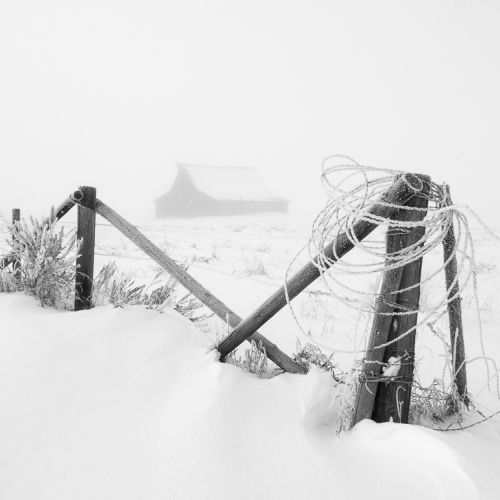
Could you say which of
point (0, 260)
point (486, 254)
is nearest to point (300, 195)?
point (486, 254)

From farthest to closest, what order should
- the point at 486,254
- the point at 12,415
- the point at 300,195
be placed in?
the point at 300,195 < the point at 486,254 < the point at 12,415

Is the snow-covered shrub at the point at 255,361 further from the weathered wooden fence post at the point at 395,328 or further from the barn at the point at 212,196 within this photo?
the barn at the point at 212,196

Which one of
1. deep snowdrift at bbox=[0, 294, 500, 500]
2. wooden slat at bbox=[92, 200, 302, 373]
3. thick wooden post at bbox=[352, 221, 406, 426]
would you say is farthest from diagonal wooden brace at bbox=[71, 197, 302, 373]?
thick wooden post at bbox=[352, 221, 406, 426]

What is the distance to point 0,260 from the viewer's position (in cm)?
337

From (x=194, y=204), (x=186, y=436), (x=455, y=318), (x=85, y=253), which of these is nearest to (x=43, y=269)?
(x=85, y=253)

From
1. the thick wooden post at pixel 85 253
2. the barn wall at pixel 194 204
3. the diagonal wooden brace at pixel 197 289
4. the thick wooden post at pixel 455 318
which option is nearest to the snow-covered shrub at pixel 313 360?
the diagonal wooden brace at pixel 197 289

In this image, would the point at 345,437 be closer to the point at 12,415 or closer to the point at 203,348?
the point at 203,348

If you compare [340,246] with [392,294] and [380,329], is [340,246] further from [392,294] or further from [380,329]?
[380,329]

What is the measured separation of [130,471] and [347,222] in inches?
56.2

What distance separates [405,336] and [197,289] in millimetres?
1407

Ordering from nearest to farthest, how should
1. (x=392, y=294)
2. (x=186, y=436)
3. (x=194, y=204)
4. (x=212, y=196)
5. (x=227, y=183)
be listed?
1. (x=186, y=436)
2. (x=392, y=294)
3. (x=212, y=196)
4. (x=194, y=204)
5. (x=227, y=183)

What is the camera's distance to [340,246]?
185 centimetres

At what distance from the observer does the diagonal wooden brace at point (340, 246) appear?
171cm

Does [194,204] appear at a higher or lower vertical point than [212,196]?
lower
